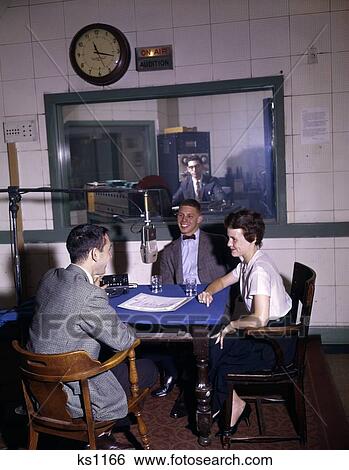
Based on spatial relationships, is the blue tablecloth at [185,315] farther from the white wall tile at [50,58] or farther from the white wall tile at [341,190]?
the white wall tile at [50,58]

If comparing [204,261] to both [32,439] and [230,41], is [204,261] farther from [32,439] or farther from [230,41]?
[32,439]

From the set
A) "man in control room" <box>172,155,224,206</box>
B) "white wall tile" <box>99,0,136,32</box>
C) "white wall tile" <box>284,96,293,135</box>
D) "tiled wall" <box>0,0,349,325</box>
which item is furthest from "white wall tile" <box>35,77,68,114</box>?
"white wall tile" <box>284,96,293,135</box>

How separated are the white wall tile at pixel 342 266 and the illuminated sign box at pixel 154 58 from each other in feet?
6.14

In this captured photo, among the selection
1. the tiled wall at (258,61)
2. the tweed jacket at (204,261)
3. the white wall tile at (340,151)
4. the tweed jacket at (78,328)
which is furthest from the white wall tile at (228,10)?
the tweed jacket at (78,328)

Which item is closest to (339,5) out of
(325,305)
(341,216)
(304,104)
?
(304,104)

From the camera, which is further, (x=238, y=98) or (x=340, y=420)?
(x=238, y=98)

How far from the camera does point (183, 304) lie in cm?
275

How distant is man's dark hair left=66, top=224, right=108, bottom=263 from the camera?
237 cm

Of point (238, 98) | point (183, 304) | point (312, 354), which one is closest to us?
point (183, 304)

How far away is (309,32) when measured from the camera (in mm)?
3824

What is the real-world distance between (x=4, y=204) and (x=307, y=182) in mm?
2456

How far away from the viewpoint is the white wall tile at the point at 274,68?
A: 12.8 feet
